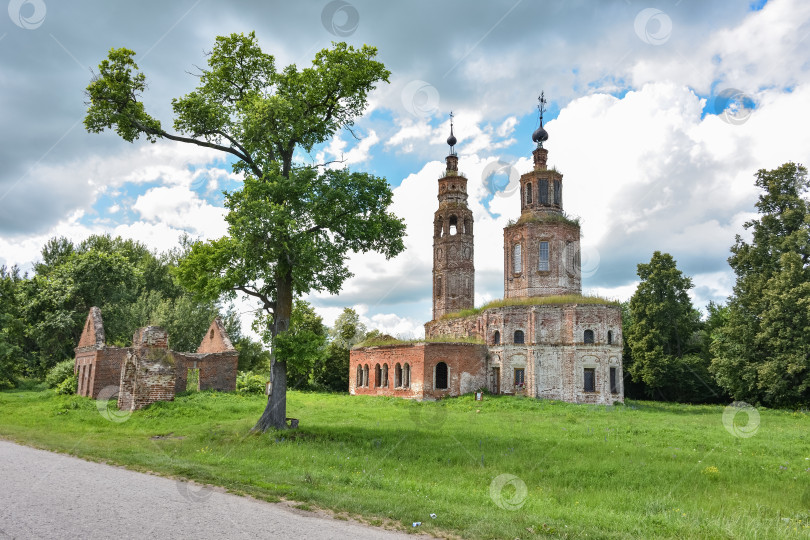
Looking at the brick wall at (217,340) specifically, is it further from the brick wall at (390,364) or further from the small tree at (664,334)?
the small tree at (664,334)

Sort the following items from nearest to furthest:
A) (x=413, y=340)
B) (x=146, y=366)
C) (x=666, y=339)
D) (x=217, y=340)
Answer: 1. (x=146, y=366)
2. (x=217, y=340)
3. (x=413, y=340)
4. (x=666, y=339)

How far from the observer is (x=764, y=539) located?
23.5 ft

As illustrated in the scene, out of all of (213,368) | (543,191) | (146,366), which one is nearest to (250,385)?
(213,368)

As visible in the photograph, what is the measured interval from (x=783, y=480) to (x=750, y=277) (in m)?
27.6

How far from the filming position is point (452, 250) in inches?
1975

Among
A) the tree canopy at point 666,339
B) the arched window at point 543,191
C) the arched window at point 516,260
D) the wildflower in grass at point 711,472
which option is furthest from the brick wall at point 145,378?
the tree canopy at point 666,339

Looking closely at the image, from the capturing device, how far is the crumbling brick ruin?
21406mm

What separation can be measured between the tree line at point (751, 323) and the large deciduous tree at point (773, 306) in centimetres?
5

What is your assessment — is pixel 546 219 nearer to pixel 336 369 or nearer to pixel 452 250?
pixel 452 250

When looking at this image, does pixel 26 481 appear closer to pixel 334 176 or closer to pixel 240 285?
pixel 240 285

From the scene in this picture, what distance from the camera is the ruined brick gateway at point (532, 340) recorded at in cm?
3431

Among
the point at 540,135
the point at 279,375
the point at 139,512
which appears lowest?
the point at 139,512

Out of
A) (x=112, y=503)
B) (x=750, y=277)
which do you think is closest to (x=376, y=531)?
(x=112, y=503)

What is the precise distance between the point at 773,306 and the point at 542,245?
49.5 feet
